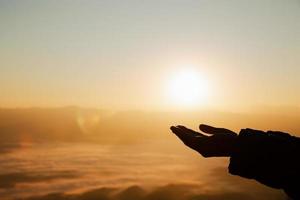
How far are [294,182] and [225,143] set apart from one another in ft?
3.18

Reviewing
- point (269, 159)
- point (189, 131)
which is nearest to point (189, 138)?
point (189, 131)

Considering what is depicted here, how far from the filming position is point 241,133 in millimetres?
4719

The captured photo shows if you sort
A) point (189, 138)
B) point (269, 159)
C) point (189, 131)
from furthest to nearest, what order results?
1. point (189, 131)
2. point (189, 138)
3. point (269, 159)

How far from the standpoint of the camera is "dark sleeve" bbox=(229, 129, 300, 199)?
14.0ft

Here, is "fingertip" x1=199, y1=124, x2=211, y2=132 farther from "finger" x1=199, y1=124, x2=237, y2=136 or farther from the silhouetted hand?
the silhouetted hand

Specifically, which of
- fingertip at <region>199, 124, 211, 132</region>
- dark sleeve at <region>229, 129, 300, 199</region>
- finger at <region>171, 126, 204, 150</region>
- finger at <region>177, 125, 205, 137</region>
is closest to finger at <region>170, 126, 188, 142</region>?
finger at <region>171, 126, 204, 150</region>

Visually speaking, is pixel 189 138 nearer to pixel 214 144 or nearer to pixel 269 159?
pixel 214 144

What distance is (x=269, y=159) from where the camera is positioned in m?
4.37

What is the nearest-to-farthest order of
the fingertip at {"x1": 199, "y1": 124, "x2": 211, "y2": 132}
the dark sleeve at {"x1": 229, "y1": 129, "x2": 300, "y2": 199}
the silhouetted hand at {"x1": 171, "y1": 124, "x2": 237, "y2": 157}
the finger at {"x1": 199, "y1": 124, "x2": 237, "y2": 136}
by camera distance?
the dark sleeve at {"x1": 229, "y1": 129, "x2": 300, "y2": 199}, the silhouetted hand at {"x1": 171, "y1": 124, "x2": 237, "y2": 157}, the finger at {"x1": 199, "y1": 124, "x2": 237, "y2": 136}, the fingertip at {"x1": 199, "y1": 124, "x2": 211, "y2": 132}

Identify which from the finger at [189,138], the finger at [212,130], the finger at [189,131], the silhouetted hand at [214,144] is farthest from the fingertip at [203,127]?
the silhouetted hand at [214,144]

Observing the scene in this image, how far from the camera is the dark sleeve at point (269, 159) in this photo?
4.28 meters

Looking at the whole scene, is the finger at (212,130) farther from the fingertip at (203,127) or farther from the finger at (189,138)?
the finger at (189,138)

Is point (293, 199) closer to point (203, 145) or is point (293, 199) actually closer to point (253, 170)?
point (253, 170)

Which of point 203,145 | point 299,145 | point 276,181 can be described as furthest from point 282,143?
point 203,145
